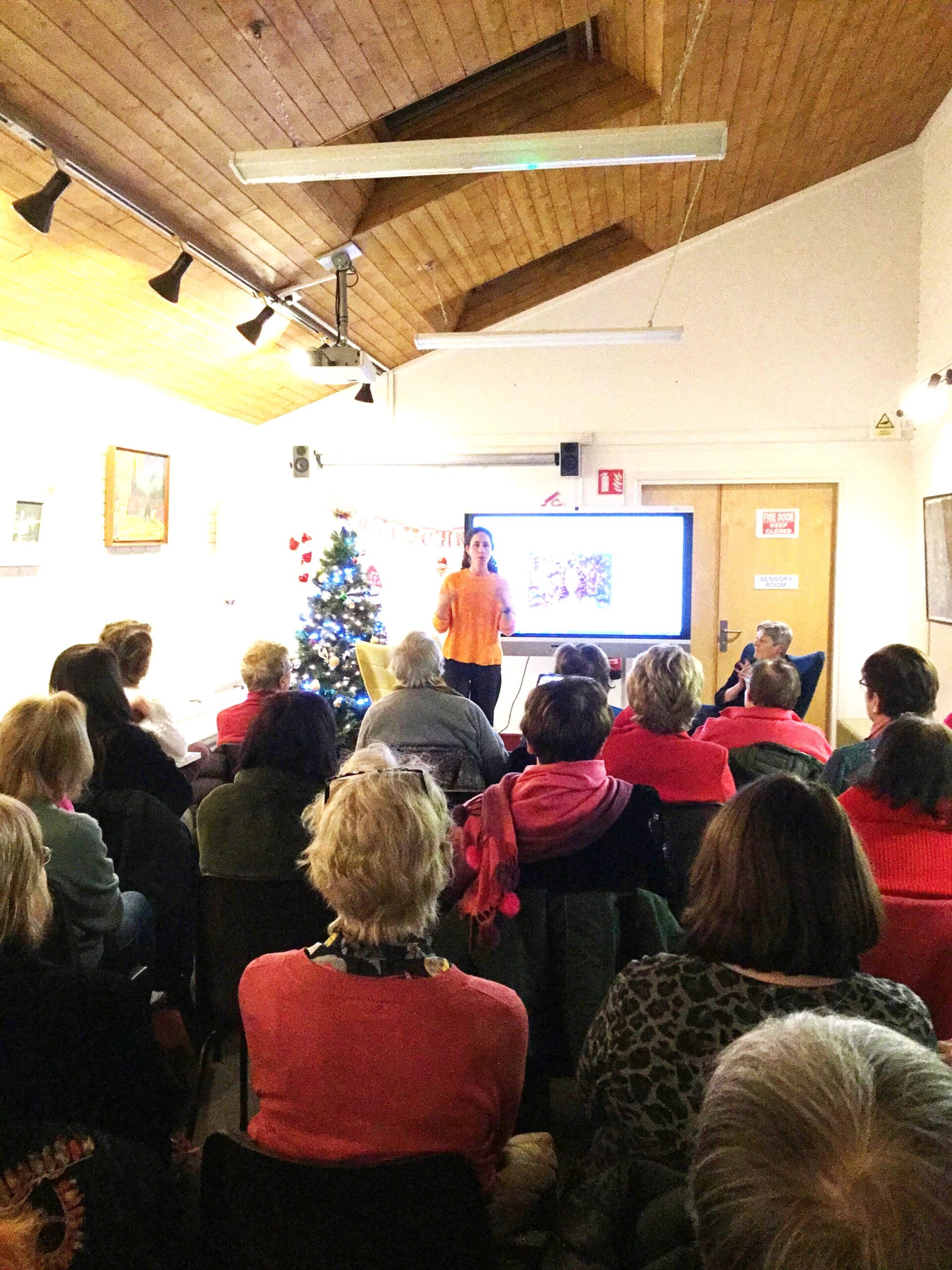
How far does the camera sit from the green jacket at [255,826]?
2422mm

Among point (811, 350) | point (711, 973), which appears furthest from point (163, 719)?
point (811, 350)

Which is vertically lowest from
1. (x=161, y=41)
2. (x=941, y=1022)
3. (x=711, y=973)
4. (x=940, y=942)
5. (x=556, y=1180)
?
(x=556, y=1180)

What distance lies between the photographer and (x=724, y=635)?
24.0 feet

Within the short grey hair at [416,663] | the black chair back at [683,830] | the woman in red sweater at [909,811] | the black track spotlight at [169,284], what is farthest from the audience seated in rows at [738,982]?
the black track spotlight at [169,284]

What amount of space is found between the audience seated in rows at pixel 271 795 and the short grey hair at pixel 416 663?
808 millimetres

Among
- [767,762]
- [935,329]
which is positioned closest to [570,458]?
[935,329]

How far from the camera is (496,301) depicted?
7250 mm

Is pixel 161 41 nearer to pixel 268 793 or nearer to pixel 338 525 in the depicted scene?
pixel 268 793

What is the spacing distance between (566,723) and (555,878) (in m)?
0.37

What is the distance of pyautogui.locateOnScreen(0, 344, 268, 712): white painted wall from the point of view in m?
4.71

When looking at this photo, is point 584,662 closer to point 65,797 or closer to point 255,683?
point 255,683

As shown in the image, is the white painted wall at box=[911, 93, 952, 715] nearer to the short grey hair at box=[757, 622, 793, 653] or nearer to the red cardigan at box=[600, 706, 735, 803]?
the short grey hair at box=[757, 622, 793, 653]

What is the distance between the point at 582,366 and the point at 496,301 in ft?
2.66

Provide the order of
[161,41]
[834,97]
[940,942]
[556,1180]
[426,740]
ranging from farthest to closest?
[834,97], [426,740], [161,41], [940,942], [556,1180]
